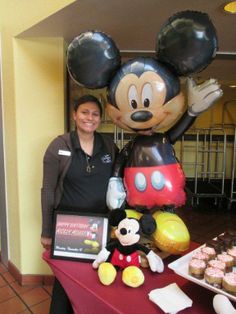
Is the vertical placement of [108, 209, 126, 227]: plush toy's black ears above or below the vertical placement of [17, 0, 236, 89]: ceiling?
below

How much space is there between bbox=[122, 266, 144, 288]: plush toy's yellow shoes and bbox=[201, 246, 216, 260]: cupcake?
23 centimetres

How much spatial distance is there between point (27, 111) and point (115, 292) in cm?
119

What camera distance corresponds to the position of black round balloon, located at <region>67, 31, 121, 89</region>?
3.50 ft

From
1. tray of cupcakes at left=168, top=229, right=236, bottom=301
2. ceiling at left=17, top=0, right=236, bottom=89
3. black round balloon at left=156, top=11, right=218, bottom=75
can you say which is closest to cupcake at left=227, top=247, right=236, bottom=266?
tray of cupcakes at left=168, top=229, right=236, bottom=301

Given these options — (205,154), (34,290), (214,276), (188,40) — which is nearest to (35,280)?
(34,290)

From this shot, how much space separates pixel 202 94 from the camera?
1112mm

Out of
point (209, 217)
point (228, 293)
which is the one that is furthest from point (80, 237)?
point (209, 217)

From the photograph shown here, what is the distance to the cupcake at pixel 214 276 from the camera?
856 mm

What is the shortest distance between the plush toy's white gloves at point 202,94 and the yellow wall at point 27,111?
35.4 inches

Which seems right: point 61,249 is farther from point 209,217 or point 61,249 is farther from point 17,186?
point 209,217

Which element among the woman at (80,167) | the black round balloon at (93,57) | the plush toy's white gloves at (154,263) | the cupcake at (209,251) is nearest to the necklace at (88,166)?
the woman at (80,167)

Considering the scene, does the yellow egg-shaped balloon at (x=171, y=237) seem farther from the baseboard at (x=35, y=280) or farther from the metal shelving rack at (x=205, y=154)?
the metal shelving rack at (x=205, y=154)

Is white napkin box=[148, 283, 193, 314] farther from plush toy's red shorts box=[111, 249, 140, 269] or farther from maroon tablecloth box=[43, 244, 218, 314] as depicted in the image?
plush toy's red shorts box=[111, 249, 140, 269]

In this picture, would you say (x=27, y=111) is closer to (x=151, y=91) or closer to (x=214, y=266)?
(x=151, y=91)
